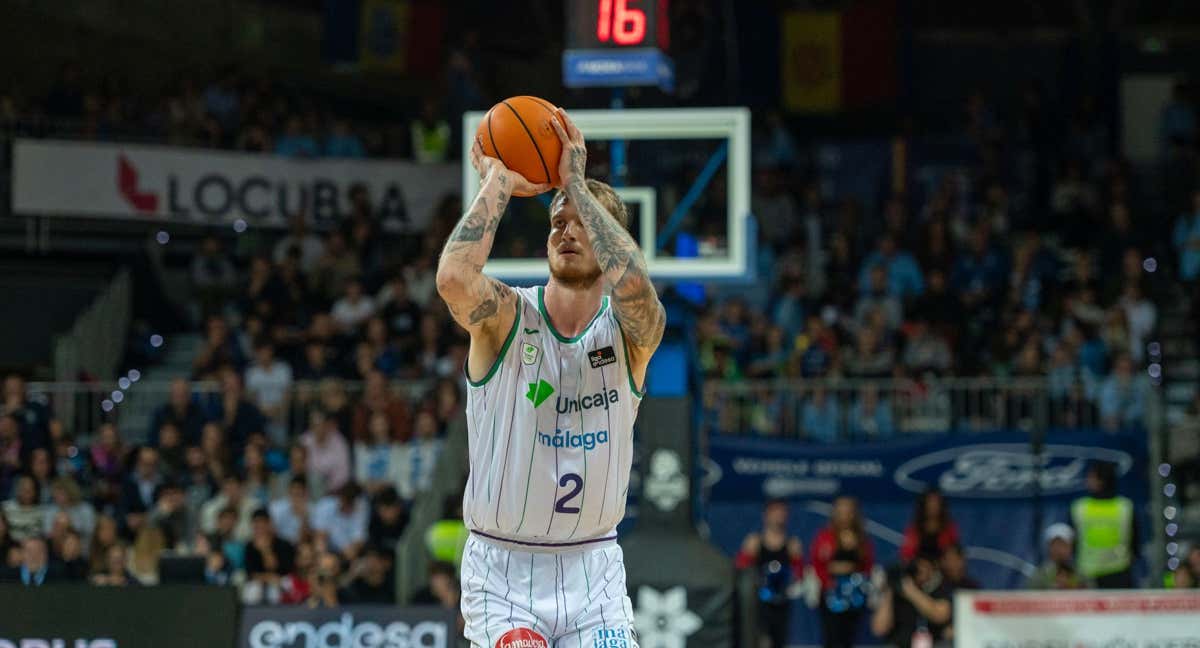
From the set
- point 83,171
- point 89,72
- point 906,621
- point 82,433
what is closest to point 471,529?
point 906,621

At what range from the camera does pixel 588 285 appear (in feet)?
21.5

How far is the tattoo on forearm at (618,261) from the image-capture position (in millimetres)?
6211

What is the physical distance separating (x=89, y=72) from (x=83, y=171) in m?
4.06

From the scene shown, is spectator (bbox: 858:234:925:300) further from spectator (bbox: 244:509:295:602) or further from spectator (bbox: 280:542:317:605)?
spectator (bbox: 244:509:295:602)

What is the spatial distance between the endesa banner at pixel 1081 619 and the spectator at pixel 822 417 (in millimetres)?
5536

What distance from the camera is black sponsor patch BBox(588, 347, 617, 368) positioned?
21.1 ft

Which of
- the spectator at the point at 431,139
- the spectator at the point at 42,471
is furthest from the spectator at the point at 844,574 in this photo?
the spectator at the point at 431,139

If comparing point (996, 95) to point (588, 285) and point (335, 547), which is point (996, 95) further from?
point (588, 285)

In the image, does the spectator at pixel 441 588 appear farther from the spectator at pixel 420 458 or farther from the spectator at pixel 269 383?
the spectator at pixel 269 383

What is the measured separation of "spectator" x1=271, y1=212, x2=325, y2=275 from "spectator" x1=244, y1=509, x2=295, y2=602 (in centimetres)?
743

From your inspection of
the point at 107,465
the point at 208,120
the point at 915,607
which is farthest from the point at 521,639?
the point at 208,120

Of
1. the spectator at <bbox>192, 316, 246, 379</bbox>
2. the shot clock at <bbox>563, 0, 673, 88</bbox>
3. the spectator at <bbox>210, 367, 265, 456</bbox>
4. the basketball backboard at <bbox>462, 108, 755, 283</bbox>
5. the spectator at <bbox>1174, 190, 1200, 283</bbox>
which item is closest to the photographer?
the shot clock at <bbox>563, 0, 673, 88</bbox>

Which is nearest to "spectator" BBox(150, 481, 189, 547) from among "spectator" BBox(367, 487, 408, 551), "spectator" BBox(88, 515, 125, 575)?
"spectator" BBox(88, 515, 125, 575)

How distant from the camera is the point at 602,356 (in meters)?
6.45
